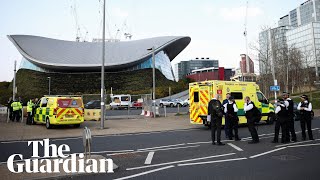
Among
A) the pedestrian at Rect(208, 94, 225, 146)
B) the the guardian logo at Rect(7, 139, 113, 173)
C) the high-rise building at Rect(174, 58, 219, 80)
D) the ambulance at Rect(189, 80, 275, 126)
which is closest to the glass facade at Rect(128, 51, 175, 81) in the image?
the ambulance at Rect(189, 80, 275, 126)

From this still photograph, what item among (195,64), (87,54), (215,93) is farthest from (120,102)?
(195,64)

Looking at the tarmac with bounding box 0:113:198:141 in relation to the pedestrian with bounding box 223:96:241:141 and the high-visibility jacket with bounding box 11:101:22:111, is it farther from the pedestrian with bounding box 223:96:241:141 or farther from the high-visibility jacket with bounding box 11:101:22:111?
the pedestrian with bounding box 223:96:241:141

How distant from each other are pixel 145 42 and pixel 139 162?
80240 mm

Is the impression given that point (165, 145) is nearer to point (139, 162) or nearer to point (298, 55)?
point (139, 162)

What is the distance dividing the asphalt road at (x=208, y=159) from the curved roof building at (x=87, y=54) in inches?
2541

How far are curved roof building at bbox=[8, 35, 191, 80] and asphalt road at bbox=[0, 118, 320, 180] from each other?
212ft

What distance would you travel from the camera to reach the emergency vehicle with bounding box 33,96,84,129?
51.0ft

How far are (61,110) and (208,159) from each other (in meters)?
10.5

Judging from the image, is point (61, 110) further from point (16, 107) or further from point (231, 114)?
point (231, 114)

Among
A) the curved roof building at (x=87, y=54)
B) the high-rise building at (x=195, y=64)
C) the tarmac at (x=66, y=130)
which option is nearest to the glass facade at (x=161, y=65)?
the curved roof building at (x=87, y=54)

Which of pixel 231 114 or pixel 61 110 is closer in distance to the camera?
pixel 231 114

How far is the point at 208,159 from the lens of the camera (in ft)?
24.7

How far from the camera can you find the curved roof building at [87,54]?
3009 inches

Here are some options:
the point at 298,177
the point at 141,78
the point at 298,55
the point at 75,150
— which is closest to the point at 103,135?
the point at 75,150
